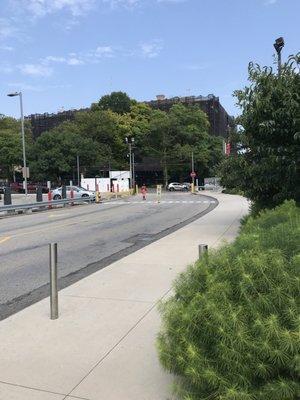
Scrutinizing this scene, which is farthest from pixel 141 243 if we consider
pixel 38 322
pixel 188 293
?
pixel 188 293

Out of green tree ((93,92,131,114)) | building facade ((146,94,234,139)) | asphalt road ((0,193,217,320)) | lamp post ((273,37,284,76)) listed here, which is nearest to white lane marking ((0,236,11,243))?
asphalt road ((0,193,217,320))

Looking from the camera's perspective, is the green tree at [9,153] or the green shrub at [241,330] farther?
the green tree at [9,153]

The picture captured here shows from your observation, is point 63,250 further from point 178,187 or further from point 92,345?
point 178,187

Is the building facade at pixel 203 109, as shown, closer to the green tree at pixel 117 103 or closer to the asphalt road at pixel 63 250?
the green tree at pixel 117 103

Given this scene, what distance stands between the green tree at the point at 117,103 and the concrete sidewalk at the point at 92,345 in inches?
3920

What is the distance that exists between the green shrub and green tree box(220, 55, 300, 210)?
Result: 25.9 ft

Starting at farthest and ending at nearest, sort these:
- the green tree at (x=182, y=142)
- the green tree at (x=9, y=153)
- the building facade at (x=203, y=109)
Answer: the building facade at (x=203, y=109) → the green tree at (x=9, y=153) → the green tree at (x=182, y=142)

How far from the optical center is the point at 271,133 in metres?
11.5

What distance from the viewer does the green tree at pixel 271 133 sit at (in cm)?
1105

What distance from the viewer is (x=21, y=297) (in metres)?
6.81

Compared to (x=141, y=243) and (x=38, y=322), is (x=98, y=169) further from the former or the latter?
(x=38, y=322)

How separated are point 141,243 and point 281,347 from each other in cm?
939

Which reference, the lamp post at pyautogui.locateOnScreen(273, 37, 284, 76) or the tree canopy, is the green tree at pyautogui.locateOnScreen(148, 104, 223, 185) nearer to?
the tree canopy

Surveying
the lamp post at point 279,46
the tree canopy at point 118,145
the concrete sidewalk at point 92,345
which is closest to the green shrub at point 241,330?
the concrete sidewalk at point 92,345
